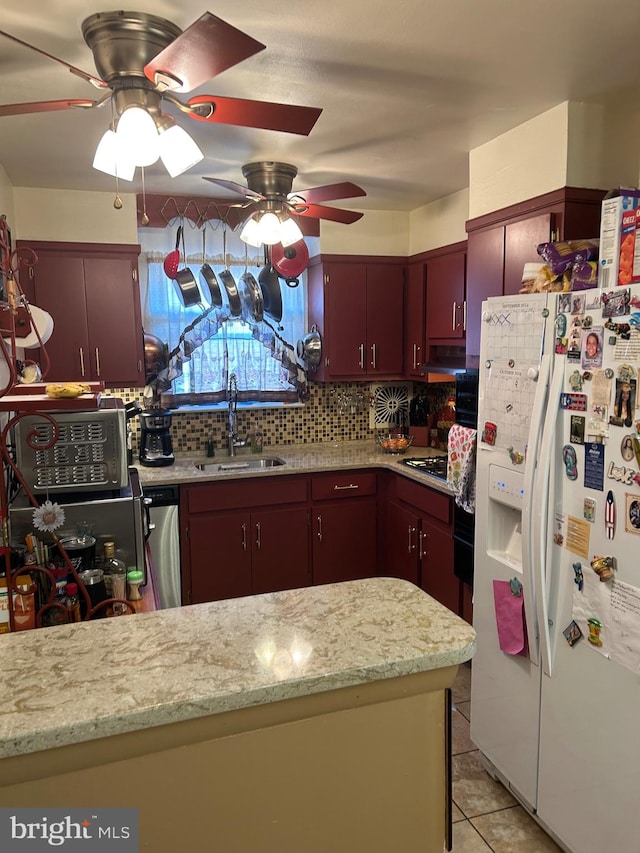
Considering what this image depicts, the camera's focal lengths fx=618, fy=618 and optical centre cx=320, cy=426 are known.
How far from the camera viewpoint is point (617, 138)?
2.36m

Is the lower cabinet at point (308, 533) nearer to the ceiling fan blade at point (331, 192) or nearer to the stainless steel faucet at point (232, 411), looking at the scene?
the stainless steel faucet at point (232, 411)

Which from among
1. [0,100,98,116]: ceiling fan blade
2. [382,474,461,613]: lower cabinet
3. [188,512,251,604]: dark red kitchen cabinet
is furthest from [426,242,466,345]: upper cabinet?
[0,100,98,116]: ceiling fan blade

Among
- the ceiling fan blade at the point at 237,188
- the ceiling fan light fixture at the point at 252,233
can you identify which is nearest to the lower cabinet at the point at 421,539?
the ceiling fan light fixture at the point at 252,233

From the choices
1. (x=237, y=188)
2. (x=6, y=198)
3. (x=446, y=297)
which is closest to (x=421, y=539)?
(x=446, y=297)

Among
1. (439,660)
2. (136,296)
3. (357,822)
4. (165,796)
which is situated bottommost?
(357,822)

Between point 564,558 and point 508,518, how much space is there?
38 cm

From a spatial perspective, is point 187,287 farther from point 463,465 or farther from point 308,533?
point 463,465

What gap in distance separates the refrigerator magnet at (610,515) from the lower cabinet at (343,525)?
2086 mm

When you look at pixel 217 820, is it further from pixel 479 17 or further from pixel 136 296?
pixel 136 296

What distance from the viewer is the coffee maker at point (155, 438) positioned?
11.8 ft

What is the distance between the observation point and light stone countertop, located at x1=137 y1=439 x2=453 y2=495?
10.9 feet

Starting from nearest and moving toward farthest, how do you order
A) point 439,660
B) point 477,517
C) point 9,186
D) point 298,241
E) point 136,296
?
1. point 439,660
2. point 477,517
3. point 298,241
4. point 9,186
5. point 136,296

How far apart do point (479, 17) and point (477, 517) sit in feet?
5.14

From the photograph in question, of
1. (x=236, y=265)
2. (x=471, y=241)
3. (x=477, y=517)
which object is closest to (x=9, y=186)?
(x=236, y=265)
